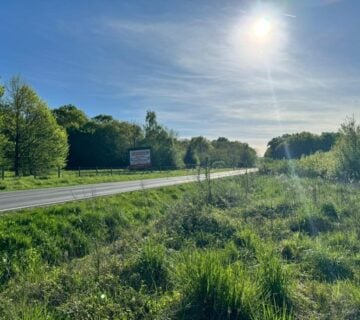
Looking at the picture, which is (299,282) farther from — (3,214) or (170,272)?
(3,214)

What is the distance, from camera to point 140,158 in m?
52.3

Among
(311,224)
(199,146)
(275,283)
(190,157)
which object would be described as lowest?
(311,224)

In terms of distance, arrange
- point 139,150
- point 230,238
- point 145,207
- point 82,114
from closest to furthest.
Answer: point 230,238, point 145,207, point 139,150, point 82,114

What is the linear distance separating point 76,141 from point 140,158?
23407 millimetres

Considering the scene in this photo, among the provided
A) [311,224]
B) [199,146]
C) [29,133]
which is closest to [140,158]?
[29,133]

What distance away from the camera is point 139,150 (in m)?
52.2

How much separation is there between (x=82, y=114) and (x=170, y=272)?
83406 millimetres

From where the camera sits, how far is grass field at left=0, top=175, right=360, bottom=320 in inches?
174

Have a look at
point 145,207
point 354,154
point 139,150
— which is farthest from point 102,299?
point 139,150

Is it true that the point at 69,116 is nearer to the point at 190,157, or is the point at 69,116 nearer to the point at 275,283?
the point at 190,157

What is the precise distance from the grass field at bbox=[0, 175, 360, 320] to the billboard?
129 ft

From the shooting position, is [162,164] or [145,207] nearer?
[145,207]

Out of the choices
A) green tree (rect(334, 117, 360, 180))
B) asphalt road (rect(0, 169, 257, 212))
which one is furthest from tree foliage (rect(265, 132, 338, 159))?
asphalt road (rect(0, 169, 257, 212))

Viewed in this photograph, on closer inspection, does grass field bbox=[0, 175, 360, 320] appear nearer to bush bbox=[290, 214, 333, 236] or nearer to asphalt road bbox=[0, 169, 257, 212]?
bush bbox=[290, 214, 333, 236]
